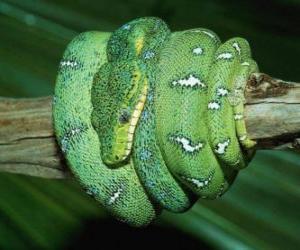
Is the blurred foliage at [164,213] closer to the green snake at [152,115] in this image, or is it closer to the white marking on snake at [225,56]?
the green snake at [152,115]

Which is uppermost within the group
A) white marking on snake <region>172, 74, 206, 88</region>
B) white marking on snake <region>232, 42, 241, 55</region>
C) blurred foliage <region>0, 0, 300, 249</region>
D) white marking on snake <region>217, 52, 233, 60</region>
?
white marking on snake <region>232, 42, 241, 55</region>

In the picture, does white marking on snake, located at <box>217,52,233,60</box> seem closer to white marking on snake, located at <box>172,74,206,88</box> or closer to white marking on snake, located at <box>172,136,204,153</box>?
white marking on snake, located at <box>172,74,206,88</box>

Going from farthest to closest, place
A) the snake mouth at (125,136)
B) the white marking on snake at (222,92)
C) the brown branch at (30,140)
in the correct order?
the brown branch at (30,140) → the snake mouth at (125,136) → the white marking on snake at (222,92)

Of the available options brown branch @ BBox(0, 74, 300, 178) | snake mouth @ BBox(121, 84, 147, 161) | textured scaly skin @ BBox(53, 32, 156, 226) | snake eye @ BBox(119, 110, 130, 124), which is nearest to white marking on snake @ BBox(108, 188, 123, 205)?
textured scaly skin @ BBox(53, 32, 156, 226)

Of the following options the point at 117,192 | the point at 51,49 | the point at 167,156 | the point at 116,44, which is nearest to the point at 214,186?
the point at 167,156

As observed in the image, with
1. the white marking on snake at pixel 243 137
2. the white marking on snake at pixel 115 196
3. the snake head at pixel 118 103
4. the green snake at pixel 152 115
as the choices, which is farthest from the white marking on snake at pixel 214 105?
the white marking on snake at pixel 115 196

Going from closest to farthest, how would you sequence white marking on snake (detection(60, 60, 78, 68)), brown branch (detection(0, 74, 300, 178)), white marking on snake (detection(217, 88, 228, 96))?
white marking on snake (detection(217, 88, 228, 96)) → white marking on snake (detection(60, 60, 78, 68)) → brown branch (detection(0, 74, 300, 178))

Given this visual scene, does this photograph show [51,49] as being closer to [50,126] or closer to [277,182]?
[50,126]

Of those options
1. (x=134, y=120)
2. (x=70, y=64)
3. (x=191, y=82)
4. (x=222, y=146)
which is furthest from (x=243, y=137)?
(x=70, y=64)

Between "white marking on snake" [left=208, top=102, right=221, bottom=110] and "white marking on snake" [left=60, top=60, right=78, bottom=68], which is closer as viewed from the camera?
"white marking on snake" [left=208, top=102, right=221, bottom=110]
